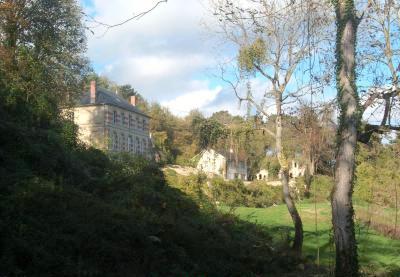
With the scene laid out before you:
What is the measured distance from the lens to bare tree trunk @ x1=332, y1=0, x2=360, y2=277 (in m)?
8.56

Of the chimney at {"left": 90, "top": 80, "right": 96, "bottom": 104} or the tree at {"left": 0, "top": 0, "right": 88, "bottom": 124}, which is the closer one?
the tree at {"left": 0, "top": 0, "right": 88, "bottom": 124}

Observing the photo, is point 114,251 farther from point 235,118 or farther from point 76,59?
point 76,59

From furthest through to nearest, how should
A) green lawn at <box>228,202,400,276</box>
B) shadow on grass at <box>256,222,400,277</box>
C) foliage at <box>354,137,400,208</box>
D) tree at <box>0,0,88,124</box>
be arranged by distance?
foliage at <box>354,137,400,208</box>
tree at <box>0,0,88,124</box>
green lawn at <box>228,202,400,276</box>
shadow on grass at <box>256,222,400,277</box>

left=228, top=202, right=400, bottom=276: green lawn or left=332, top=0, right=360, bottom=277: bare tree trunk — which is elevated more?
left=332, top=0, right=360, bottom=277: bare tree trunk

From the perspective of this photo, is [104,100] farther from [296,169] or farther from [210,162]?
[296,169]

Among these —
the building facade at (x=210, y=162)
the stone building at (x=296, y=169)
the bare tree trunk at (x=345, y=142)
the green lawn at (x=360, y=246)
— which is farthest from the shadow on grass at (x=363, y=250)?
the stone building at (x=296, y=169)

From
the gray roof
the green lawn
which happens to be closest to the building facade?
the green lawn

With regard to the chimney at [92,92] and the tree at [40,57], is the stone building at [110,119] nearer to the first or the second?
the chimney at [92,92]

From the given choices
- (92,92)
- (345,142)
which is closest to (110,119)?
(92,92)

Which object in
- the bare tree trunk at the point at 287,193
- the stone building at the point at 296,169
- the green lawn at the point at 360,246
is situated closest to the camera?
the green lawn at the point at 360,246

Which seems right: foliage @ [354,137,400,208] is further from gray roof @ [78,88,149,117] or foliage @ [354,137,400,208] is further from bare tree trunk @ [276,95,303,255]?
gray roof @ [78,88,149,117]

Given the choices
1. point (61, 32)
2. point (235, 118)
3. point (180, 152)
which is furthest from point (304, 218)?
point (180, 152)

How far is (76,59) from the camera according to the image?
2928 cm

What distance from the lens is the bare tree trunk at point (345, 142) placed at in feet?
28.1
